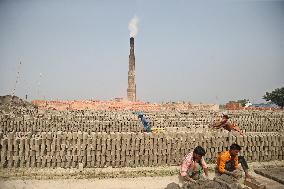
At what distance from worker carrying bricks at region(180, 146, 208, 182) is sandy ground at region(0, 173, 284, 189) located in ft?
3.48

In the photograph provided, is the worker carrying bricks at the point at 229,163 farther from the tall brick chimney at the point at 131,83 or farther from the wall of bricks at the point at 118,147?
the tall brick chimney at the point at 131,83

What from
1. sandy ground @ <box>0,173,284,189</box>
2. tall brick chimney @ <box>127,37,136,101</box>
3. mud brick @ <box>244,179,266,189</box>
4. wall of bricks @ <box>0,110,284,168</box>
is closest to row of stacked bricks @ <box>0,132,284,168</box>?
wall of bricks @ <box>0,110,284,168</box>

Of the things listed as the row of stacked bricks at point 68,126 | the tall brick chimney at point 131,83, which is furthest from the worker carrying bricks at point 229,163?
the tall brick chimney at point 131,83

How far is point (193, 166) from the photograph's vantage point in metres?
7.20

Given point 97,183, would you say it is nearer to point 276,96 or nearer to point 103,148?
point 103,148

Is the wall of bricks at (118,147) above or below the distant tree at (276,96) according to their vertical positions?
below

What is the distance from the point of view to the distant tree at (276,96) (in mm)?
57938

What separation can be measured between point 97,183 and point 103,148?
192 centimetres

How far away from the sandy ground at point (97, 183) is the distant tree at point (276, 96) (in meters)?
55.5

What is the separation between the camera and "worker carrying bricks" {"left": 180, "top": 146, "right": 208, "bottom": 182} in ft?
22.6

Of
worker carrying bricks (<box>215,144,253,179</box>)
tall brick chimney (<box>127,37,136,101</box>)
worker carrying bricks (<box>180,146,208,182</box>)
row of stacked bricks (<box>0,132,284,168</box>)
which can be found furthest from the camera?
tall brick chimney (<box>127,37,136,101</box>)

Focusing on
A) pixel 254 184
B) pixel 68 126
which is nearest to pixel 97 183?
pixel 254 184

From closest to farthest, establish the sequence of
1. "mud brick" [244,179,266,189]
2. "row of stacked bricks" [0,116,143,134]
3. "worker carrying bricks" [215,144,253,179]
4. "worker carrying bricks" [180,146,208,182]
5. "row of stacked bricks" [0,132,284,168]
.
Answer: "worker carrying bricks" [180,146,208,182]
"mud brick" [244,179,266,189]
"worker carrying bricks" [215,144,253,179]
"row of stacked bricks" [0,132,284,168]
"row of stacked bricks" [0,116,143,134]

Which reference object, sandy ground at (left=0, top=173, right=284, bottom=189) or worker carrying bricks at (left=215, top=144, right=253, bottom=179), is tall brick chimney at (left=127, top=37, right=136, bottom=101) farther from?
worker carrying bricks at (left=215, top=144, right=253, bottom=179)
